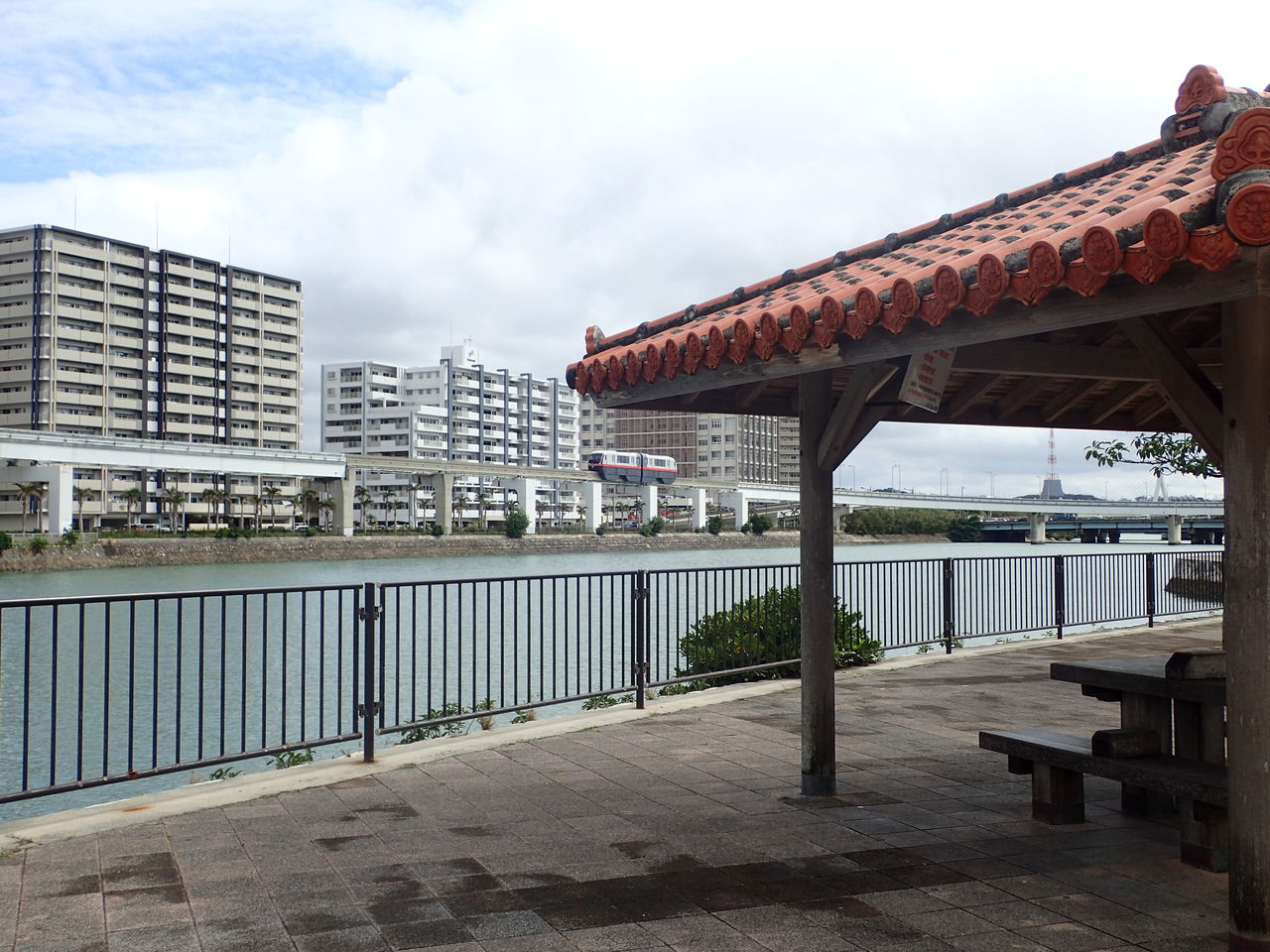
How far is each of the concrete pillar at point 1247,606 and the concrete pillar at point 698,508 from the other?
290ft

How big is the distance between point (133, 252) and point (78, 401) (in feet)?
48.7

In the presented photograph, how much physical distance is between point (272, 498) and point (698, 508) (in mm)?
37448

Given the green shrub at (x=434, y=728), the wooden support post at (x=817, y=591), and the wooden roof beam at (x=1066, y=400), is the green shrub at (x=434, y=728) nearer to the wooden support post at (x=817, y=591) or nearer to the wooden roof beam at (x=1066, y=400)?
the wooden support post at (x=817, y=591)

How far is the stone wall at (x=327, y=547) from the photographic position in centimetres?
5241

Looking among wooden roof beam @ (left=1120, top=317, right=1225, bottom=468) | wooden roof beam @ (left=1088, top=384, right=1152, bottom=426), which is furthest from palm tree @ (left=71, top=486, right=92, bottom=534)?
wooden roof beam @ (left=1120, top=317, right=1225, bottom=468)

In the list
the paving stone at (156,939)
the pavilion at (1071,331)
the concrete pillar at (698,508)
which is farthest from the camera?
the concrete pillar at (698,508)

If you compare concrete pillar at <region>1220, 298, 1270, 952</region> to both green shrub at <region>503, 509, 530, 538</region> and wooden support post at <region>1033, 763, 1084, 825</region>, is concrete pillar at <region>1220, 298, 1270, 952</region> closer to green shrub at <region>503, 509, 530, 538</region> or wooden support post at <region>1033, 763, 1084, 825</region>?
wooden support post at <region>1033, 763, 1084, 825</region>

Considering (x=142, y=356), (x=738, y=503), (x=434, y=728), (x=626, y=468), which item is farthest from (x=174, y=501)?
(x=434, y=728)

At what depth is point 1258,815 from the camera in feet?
12.2

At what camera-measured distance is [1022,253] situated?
366 cm

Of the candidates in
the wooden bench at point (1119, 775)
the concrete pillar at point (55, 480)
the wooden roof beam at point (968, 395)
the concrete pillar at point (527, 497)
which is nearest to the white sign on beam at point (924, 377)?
the wooden roof beam at point (968, 395)

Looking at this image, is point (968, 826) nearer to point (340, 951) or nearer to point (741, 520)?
point (340, 951)

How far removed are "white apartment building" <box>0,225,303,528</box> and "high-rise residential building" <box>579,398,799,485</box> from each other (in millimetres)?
61847

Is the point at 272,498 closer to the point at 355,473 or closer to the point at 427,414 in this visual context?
the point at 355,473
